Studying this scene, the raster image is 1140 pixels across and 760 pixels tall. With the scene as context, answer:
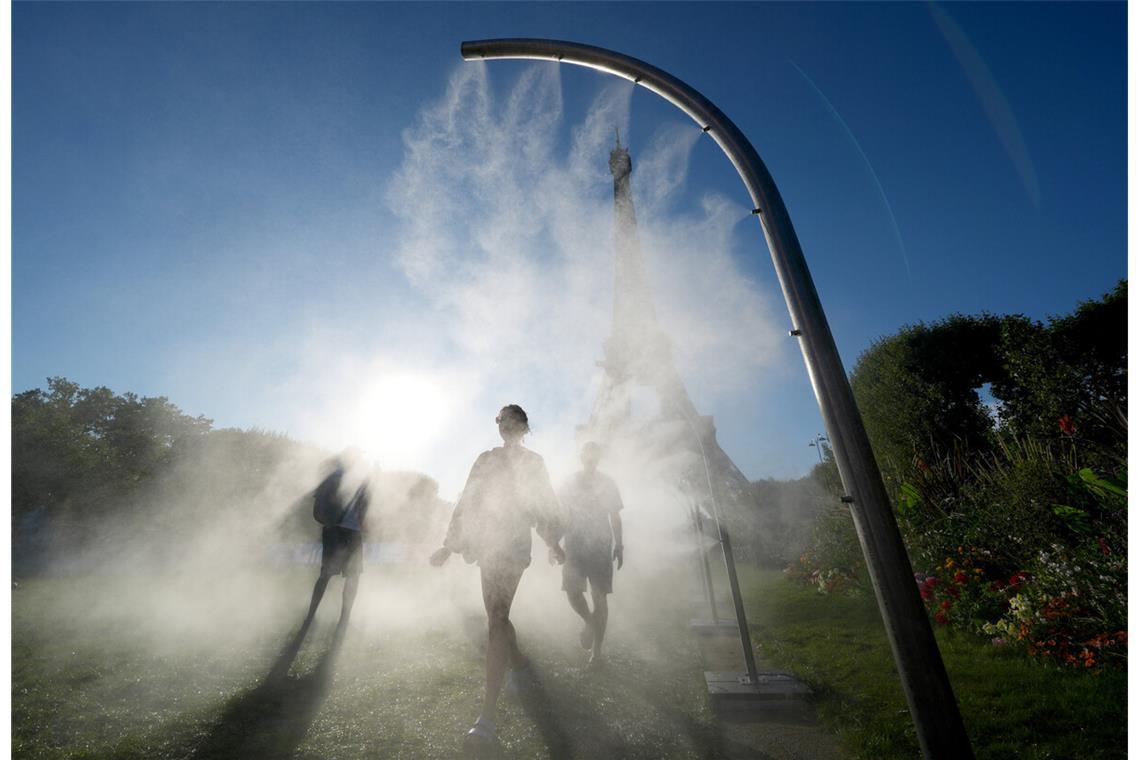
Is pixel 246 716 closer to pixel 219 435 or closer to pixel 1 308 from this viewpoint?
pixel 1 308

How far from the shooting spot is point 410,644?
4863mm

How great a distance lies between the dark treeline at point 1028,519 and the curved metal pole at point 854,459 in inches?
133

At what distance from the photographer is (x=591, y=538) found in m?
4.96

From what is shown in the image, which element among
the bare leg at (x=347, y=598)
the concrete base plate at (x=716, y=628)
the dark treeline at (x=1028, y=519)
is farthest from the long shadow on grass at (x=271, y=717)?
the dark treeline at (x=1028, y=519)

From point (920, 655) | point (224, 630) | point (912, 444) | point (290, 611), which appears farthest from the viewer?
point (912, 444)

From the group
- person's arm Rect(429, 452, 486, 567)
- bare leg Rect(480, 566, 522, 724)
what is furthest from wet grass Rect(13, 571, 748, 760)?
person's arm Rect(429, 452, 486, 567)

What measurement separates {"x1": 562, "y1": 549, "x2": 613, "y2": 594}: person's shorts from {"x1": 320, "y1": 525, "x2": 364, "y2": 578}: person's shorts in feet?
7.37

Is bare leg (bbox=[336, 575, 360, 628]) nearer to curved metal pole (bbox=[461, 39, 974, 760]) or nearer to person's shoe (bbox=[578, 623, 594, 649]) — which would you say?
person's shoe (bbox=[578, 623, 594, 649])

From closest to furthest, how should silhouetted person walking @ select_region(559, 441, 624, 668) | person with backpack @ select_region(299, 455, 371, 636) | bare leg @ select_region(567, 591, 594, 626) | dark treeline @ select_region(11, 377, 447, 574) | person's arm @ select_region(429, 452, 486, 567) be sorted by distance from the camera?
1. person's arm @ select_region(429, 452, 486, 567)
2. bare leg @ select_region(567, 591, 594, 626)
3. silhouetted person walking @ select_region(559, 441, 624, 668)
4. person with backpack @ select_region(299, 455, 371, 636)
5. dark treeline @ select_region(11, 377, 447, 574)

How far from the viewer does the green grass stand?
8.37ft

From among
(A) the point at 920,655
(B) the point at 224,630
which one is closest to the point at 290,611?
(B) the point at 224,630

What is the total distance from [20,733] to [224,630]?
270 centimetres

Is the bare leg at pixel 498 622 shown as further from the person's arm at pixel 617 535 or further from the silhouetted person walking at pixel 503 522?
the person's arm at pixel 617 535

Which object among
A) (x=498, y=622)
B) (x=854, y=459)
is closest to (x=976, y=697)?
(x=854, y=459)
